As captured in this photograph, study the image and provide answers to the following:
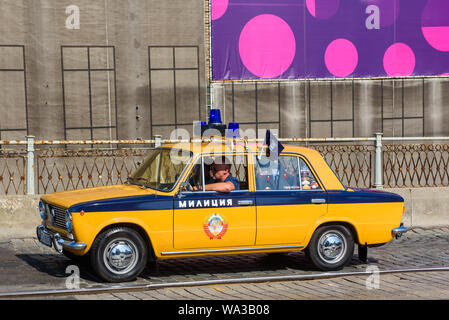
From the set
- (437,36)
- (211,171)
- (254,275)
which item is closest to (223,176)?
(211,171)

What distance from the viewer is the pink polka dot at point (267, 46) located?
15023 mm

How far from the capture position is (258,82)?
1512 cm

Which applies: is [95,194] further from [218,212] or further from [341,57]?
[341,57]

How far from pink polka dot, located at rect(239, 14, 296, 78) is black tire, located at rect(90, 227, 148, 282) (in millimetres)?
7928

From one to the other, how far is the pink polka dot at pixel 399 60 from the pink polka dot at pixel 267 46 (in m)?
2.36

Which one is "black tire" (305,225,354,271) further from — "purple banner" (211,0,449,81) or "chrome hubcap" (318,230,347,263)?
"purple banner" (211,0,449,81)

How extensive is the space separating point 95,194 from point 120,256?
869mm

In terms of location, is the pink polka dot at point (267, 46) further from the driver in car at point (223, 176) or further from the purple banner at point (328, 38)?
the driver in car at point (223, 176)

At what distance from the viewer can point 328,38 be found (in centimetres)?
1548

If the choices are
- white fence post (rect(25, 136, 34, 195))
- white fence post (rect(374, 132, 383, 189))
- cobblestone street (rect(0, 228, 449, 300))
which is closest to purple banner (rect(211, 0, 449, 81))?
white fence post (rect(374, 132, 383, 189))

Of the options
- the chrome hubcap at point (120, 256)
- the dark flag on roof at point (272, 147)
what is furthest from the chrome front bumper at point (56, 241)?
the dark flag on roof at point (272, 147)

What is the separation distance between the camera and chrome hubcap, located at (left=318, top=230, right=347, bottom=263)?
8.70 meters

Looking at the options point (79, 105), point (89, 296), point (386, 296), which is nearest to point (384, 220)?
point (386, 296)
